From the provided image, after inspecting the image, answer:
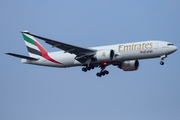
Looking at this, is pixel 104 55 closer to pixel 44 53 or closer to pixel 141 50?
pixel 141 50

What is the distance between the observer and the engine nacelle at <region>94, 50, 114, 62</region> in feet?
152

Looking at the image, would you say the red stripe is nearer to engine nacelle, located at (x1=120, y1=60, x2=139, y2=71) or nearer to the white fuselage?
the white fuselage

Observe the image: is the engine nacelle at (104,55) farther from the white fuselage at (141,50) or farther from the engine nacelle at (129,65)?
the engine nacelle at (129,65)

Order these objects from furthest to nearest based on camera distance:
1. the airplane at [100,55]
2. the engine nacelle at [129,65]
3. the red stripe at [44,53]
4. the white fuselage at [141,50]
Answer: the engine nacelle at [129,65], the red stripe at [44,53], the airplane at [100,55], the white fuselage at [141,50]

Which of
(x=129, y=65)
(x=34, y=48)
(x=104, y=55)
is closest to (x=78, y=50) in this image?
(x=104, y=55)

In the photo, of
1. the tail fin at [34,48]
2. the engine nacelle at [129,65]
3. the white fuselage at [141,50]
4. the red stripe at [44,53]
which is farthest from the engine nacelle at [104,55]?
the tail fin at [34,48]

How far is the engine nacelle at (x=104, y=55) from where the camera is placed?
46.3m

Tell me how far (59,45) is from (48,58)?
6396 mm

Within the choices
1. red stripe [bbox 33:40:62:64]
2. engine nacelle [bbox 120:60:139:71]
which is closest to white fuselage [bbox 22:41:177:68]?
engine nacelle [bbox 120:60:139:71]

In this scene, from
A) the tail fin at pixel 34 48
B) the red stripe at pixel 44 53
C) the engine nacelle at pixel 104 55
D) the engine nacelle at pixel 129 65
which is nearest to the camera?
the engine nacelle at pixel 104 55

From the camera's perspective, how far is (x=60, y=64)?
5097cm

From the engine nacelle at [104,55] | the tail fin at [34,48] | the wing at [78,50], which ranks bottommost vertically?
the engine nacelle at [104,55]

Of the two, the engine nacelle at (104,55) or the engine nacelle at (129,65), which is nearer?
the engine nacelle at (104,55)

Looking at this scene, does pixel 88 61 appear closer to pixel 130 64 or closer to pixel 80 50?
pixel 80 50
